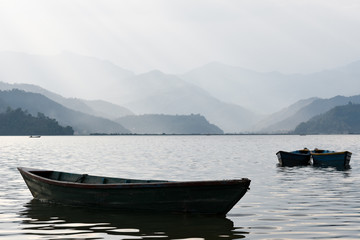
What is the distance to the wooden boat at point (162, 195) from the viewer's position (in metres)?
24.3

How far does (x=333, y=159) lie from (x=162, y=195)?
39820mm

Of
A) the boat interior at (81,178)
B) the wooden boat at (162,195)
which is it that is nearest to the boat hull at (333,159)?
the boat interior at (81,178)

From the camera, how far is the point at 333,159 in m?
60.5

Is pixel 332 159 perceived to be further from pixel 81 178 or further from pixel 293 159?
pixel 81 178

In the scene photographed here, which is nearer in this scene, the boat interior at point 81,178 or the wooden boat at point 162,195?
the wooden boat at point 162,195

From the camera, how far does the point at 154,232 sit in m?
22.5

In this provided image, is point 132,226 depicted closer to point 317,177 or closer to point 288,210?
point 288,210

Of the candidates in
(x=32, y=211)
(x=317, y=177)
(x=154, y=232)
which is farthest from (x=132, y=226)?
(x=317, y=177)

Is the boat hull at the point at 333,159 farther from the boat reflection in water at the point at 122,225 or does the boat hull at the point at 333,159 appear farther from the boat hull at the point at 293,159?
the boat reflection in water at the point at 122,225

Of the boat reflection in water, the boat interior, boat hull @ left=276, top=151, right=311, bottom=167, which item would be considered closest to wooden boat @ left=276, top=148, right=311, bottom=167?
boat hull @ left=276, top=151, right=311, bottom=167

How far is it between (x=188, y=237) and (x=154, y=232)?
1779 millimetres

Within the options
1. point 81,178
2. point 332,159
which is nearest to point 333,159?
point 332,159

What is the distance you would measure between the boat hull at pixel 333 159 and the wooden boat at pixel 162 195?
38.2 meters

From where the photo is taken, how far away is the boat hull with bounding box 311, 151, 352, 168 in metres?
59.9
